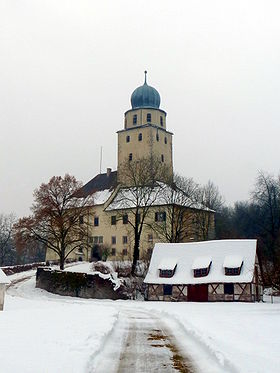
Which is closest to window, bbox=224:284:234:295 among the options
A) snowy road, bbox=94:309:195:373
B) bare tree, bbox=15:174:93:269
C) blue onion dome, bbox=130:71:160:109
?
bare tree, bbox=15:174:93:269

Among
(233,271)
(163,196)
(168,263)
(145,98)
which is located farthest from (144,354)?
(145,98)

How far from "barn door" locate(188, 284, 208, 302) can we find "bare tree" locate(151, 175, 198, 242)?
43.7 ft

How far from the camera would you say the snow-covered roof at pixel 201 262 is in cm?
4740

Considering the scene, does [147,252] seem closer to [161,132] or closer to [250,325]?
[161,132]

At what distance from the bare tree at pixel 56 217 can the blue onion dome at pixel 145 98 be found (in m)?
26.2

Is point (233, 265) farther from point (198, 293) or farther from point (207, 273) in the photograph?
point (198, 293)

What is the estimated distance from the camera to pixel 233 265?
4578 cm

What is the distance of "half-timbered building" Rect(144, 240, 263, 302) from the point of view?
44.8 meters

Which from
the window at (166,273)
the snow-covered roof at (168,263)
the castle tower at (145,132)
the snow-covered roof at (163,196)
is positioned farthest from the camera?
the castle tower at (145,132)

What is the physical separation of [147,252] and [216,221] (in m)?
18.4

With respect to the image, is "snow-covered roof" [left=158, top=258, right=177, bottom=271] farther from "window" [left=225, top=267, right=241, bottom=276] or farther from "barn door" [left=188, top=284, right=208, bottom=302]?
"window" [left=225, top=267, right=241, bottom=276]

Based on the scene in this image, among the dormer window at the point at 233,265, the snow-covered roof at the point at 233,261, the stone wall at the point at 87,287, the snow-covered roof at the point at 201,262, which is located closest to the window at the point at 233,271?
→ the dormer window at the point at 233,265

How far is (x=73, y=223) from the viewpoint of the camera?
5722cm

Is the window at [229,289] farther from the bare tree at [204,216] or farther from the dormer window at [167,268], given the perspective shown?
the bare tree at [204,216]
